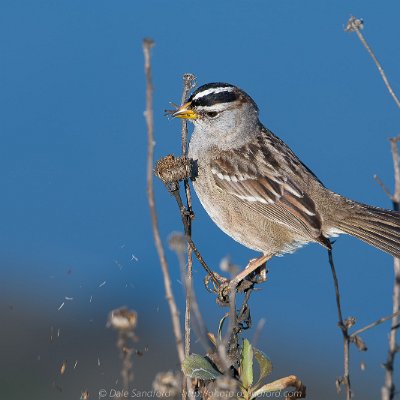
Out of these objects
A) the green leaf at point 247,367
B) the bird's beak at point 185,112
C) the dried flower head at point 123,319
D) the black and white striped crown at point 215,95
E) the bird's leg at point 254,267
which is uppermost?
the black and white striped crown at point 215,95

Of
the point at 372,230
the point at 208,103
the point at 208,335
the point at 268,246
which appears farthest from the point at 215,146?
the point at 208,335

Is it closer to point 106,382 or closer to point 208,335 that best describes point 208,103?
point 208,335

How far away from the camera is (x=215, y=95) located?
5.16 meters

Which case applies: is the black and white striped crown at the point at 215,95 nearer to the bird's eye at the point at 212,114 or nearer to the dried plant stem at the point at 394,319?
the bird's eye at the point at 212,114

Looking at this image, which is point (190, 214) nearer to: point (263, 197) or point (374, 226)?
point (263, 197)

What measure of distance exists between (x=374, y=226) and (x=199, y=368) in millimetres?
1943

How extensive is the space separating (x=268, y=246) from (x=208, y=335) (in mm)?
1566

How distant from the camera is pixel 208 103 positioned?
515cm

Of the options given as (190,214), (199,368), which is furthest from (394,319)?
(190,214)

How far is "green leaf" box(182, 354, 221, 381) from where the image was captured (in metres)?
3.30

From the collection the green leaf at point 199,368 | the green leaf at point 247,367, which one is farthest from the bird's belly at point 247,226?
the green leaf at point 199,368

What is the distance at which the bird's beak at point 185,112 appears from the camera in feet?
15.7

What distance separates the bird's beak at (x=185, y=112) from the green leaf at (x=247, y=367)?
1.70m

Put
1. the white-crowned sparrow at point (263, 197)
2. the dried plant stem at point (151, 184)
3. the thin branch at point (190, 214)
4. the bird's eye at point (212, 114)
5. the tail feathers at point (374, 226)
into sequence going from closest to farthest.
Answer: the dried plant stem at point (151, 184) < the thin branch at point (190, 214) < the tail feathers at point (374, 226) < the white-crowned sparrow at point (263, 197) < the bird's eye at point (212, 114)
